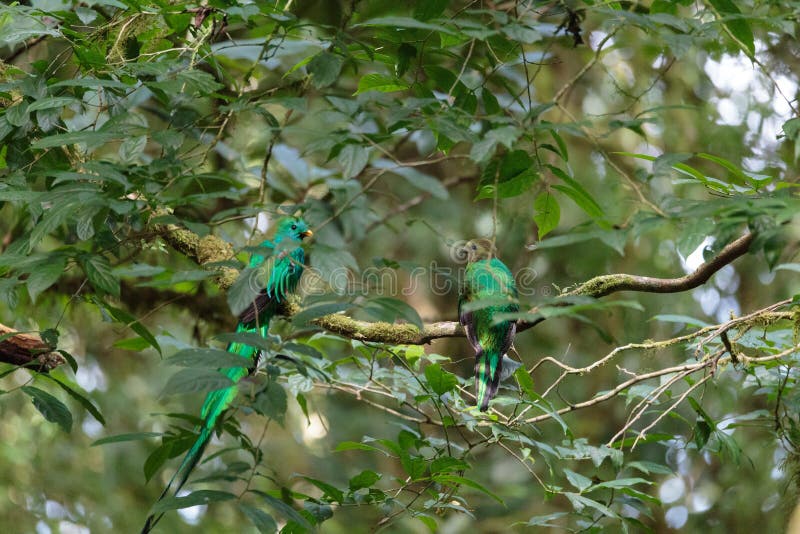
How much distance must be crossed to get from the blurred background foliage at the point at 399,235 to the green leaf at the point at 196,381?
11mm

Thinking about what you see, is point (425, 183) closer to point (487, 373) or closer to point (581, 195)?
point (581, 195)

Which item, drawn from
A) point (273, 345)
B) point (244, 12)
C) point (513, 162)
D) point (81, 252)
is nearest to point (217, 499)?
point (273, 345)

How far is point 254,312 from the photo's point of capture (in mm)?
2480

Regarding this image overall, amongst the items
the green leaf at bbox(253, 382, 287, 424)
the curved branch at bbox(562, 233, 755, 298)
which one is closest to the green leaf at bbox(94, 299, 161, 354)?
the green leaf at bbox(253, 382, 287, 424)

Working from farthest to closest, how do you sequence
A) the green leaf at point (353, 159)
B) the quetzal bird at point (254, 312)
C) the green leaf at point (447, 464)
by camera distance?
the green leaf at point (447, 464) → the quetzal bird at point (254, 312) → the green leaf at point (353, 159)

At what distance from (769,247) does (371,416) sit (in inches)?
142

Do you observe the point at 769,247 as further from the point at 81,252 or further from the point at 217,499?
the point at 81,252

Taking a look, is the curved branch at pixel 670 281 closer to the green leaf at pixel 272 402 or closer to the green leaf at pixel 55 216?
the green leaf at pixel 272 402

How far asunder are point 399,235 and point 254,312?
189cm

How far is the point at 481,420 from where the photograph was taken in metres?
2.24

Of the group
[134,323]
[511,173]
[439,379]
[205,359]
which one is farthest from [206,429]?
[511,173]

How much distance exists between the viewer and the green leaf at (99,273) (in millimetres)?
1488

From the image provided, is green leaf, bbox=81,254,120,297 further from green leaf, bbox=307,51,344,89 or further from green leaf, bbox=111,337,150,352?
green leaf, bbox=111,337,150,352

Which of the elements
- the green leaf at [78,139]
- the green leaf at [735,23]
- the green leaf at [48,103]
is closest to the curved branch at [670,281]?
the green leaf at [735,23]
